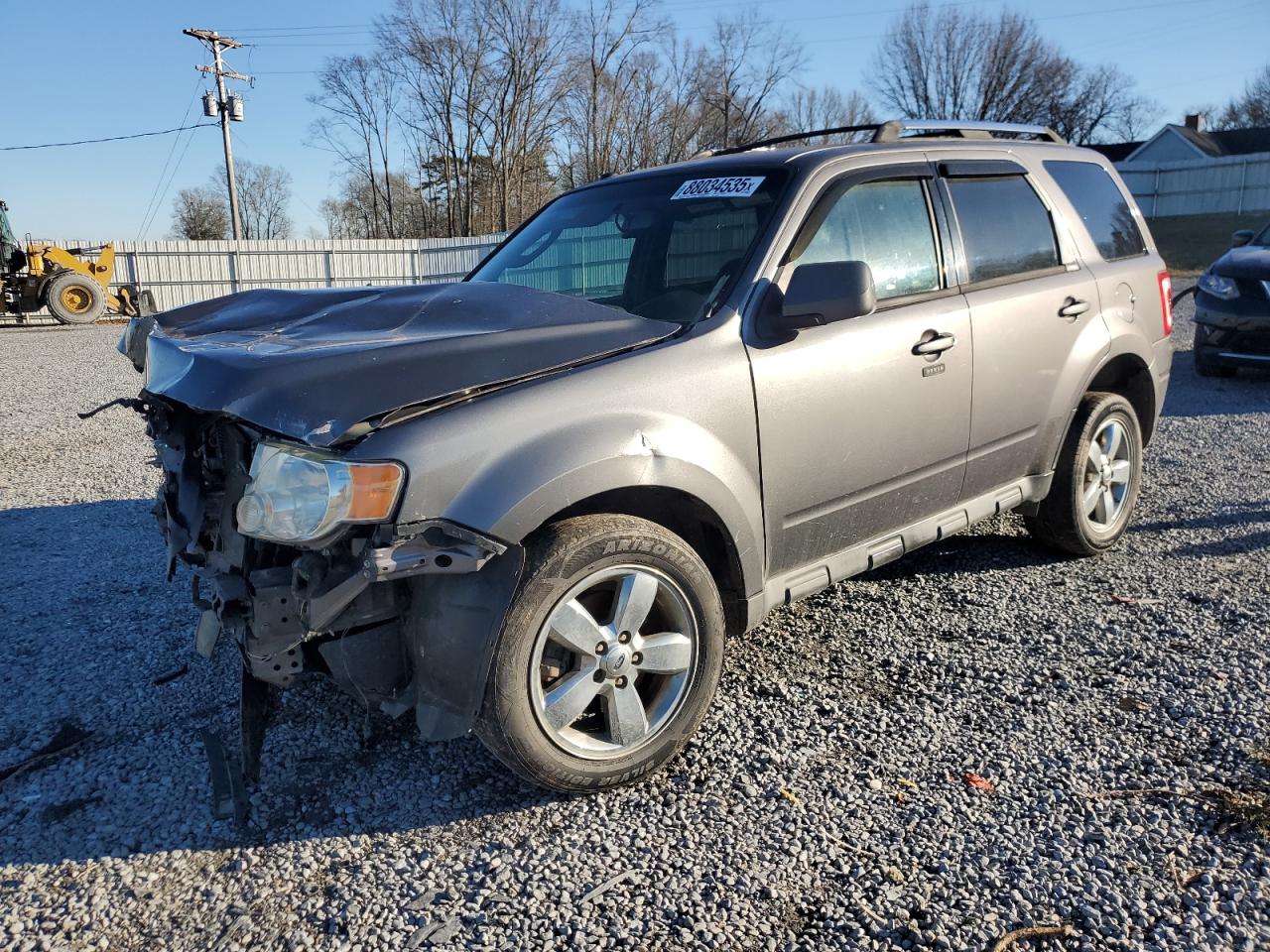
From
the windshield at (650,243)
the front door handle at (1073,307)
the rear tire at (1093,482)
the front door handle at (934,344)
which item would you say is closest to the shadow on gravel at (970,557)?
the rear tire at (1093,482)

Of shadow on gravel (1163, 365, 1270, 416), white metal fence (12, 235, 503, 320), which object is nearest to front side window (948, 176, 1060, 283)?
shadow on gravel (1163, 365, 1270, 416)

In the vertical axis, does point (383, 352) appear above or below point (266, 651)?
above

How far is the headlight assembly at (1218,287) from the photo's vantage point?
9.62 m

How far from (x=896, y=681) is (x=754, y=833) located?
3.65ft

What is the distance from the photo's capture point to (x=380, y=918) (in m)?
2.37

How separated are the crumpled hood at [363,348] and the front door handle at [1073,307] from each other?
2.19m

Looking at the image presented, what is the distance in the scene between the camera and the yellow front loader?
69.6ft

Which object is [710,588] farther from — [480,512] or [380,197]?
[380,197]

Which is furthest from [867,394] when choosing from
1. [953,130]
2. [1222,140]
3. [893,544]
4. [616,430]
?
[1222,140]

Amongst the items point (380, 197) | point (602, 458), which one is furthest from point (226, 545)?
point (380, 197)

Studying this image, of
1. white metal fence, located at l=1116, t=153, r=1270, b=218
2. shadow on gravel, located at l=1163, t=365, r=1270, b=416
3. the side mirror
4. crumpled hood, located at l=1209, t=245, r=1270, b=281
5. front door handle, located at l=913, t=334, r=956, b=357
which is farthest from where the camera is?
white metal fence, located at l=1116, t=153, r=1270, b=218

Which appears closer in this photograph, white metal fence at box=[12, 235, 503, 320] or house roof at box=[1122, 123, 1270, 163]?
white metal fence at box=[12, 235, 503, 320]

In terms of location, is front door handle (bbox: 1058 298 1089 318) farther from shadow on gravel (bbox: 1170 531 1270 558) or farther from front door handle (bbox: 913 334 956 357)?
shadow on gravel (bbox: 1170 531 1270 558)

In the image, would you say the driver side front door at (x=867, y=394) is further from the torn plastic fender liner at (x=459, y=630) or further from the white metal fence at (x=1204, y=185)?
the white metal fence at (x=1204, y=185)
